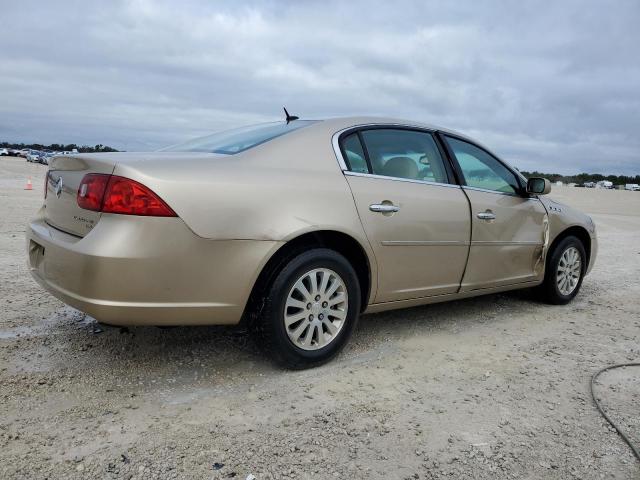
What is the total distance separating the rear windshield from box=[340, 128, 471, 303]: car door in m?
0.44

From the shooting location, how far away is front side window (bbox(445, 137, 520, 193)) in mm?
4305

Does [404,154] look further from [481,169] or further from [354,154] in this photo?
[481,169]

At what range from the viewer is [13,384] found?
292 cm

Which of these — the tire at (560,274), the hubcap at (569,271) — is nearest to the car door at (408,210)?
the tire at (560,274)

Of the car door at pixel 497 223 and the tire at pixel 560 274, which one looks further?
the tire at pixel 560 274

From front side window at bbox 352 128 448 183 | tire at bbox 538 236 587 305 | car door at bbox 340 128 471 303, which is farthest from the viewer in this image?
tire at bbox 538 236 587 305

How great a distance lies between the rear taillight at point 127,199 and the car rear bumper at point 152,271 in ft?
0.11

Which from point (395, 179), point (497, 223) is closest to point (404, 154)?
point (395, 179)

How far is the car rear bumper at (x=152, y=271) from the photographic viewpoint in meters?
2.66

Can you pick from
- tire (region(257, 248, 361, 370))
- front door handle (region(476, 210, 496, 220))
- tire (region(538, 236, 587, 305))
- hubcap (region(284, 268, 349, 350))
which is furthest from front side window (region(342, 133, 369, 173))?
tire (region(538, 236, 587, 305))

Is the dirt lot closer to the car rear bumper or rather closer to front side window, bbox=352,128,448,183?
the car rear bumper

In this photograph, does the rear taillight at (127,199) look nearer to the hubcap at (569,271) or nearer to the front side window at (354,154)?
the front side window at (354,154)

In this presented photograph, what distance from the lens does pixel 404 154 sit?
392cm

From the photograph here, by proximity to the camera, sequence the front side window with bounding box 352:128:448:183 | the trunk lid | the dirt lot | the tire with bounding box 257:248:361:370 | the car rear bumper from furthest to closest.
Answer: the front side window with bounding box 352:128:448:183
the tire with bounding box 257:248:361:370
the trunk lid
the car rear bumper
the dirt lot
